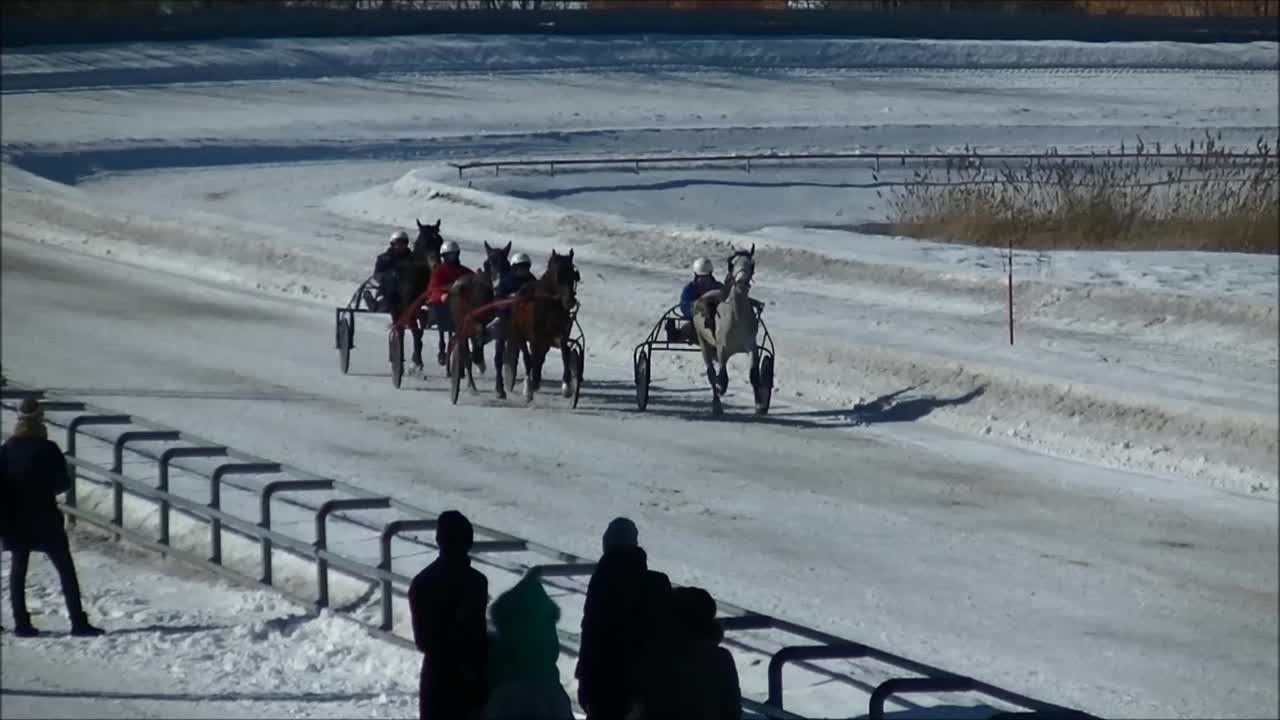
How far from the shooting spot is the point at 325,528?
32.7 feet

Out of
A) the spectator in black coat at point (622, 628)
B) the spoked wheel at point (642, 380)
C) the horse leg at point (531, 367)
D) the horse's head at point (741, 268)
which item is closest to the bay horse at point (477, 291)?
the horse leg at point (531, 367)

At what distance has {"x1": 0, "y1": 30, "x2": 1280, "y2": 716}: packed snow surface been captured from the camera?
975 centimetres

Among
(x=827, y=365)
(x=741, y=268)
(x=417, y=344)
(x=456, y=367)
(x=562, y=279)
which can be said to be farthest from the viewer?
(x=417, y=344)

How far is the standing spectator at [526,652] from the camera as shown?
4.12 meters

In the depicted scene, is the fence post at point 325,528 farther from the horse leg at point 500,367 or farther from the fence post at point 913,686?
the fence post at point 913,686

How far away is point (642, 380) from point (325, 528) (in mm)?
4082

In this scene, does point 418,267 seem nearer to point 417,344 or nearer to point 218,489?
point 218,489

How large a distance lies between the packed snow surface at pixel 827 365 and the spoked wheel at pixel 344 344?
0.19 meters

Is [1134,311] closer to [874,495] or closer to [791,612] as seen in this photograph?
[874,495]

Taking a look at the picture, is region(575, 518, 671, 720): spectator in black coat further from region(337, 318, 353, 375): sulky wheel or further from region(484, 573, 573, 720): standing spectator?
region(337, 318, 353, 375): sulky wheel

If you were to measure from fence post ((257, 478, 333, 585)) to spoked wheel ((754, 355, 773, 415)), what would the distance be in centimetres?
343

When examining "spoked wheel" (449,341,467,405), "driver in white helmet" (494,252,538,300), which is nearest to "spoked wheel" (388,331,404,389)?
"spoked wheel" (449,341,467,405)

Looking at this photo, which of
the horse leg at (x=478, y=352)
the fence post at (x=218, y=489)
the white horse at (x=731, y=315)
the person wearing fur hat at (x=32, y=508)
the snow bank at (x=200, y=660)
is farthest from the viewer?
the horse leg at (x=478, y=352)

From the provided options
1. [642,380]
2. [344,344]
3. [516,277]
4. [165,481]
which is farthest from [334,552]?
[344,344]
